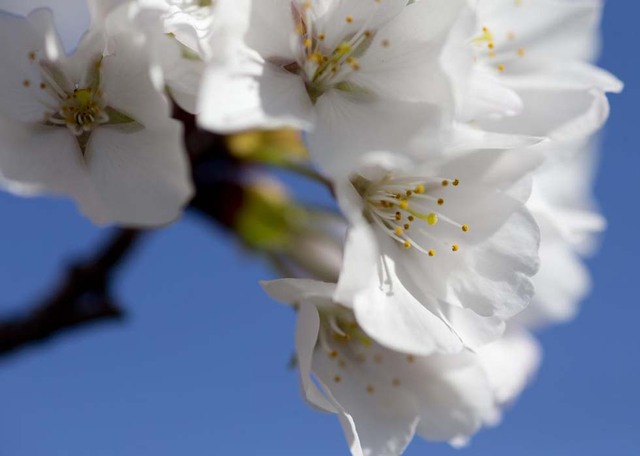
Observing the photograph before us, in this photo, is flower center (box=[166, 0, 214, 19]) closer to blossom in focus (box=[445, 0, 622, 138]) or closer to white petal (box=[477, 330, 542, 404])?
blossom in focus (box=[445, 0, 622, 138])

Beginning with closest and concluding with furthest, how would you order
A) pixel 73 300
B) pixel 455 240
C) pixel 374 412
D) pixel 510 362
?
1. pixel 455 240
2. pixel 374 412
3. pixel 510 362
4. pixel 73 300

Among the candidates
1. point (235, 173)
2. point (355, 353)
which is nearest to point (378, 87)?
point (355, 353)

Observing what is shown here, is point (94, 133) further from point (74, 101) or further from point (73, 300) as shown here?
point (73, 300)

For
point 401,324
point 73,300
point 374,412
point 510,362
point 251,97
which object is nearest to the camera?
point 251,97

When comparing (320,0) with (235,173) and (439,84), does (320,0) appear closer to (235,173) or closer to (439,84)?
(439,84)

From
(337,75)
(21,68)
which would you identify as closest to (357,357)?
(337,75)
